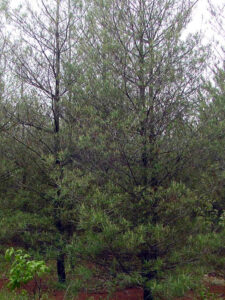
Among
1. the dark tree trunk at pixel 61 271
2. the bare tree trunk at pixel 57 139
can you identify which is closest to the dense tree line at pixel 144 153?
the bare tree trunk at pixel 57 139

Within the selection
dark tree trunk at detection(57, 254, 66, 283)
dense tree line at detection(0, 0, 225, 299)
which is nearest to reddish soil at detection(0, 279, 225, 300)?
dark tree trunk at detection(57, 254, 66, 283)

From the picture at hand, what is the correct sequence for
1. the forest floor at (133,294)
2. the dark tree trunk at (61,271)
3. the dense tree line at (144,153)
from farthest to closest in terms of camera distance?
the dark tree trunk at (61,271), the forest floor at (133,294), the dense tree line at (144,153)

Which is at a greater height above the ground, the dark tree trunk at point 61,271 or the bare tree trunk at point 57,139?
the bare tree trunk at point 57,139

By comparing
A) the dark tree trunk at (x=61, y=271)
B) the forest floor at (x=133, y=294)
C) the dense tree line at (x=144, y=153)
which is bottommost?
the forest floor at (x=133, y=294)

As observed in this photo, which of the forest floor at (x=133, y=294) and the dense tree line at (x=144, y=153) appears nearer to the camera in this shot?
the dense tree line at (x=144, y=153)

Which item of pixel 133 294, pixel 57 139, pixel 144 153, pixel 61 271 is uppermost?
pixel 57 139

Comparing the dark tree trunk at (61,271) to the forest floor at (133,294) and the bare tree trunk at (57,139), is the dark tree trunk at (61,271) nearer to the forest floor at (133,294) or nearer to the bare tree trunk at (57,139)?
the bare tree trunk at (57,139)

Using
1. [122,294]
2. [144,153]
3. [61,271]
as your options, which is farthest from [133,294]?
[144,153]

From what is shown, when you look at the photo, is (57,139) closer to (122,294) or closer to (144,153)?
(144,153)

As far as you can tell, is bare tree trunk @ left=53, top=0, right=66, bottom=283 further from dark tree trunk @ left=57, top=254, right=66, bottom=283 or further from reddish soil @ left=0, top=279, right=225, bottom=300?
reddish soil @ left=0, top=279, right=225, bottom=300

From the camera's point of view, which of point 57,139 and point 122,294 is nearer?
point 57,139

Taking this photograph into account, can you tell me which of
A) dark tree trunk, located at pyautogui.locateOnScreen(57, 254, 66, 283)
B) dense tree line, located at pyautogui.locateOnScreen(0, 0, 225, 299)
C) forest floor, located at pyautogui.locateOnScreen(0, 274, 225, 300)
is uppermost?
dense tree line, located at pyautogui.locateOnScreen(0, 0, 225, 299)

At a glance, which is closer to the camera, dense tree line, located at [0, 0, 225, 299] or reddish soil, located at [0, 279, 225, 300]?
dense tree line, located at [0, 0, 225, 299]

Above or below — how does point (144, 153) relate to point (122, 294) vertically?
above
